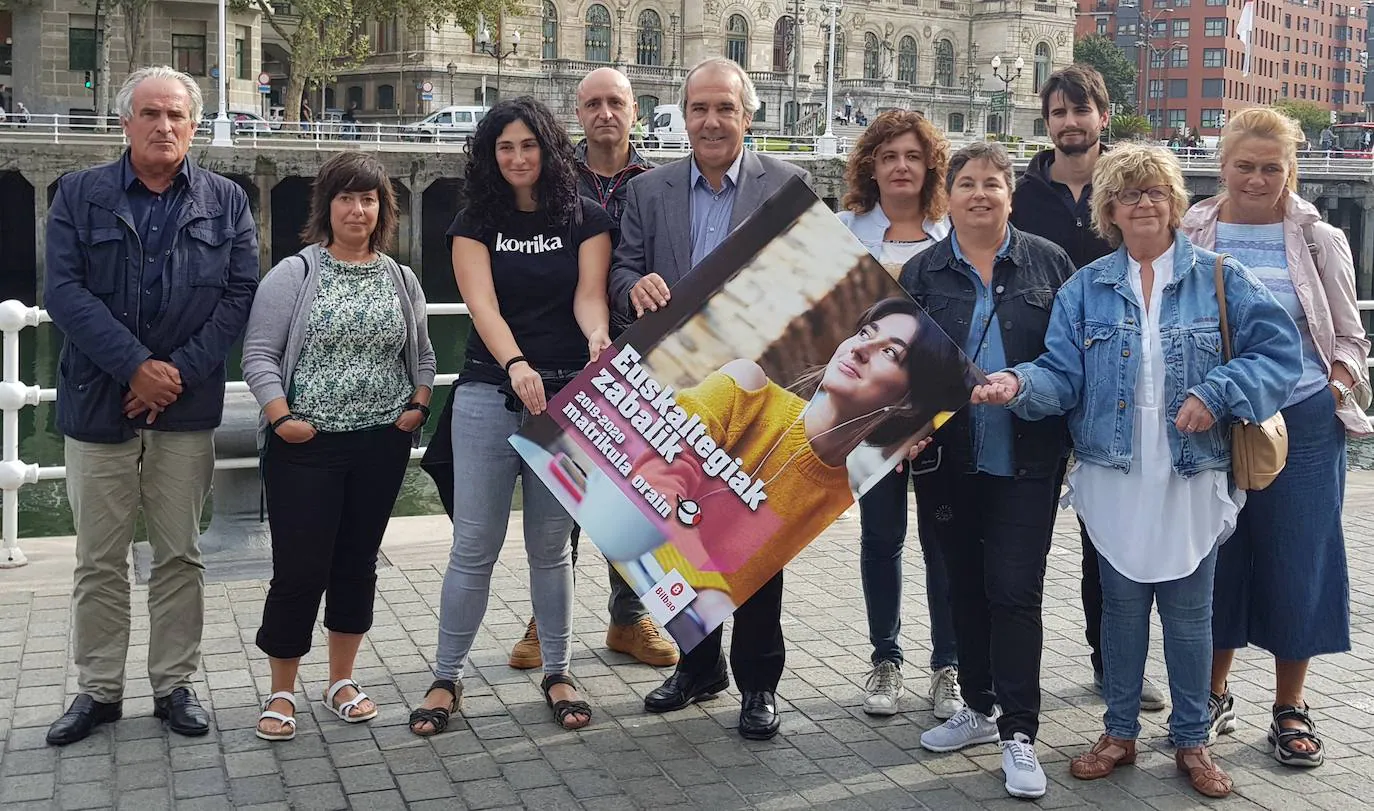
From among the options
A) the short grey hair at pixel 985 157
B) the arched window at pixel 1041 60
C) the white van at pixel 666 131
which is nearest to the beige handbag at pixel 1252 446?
the short grey hair at pixel 985 157

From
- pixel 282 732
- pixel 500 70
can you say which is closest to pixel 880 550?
pixel 282 732

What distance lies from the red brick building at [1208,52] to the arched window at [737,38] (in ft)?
124

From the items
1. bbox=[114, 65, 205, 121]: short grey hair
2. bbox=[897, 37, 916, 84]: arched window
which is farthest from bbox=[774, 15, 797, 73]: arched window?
bbox=[114, 65, 205, 121]: short grey hair

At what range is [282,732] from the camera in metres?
4.77

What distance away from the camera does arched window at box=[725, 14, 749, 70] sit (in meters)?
74.9

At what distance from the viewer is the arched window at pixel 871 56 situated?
82438 millimetres

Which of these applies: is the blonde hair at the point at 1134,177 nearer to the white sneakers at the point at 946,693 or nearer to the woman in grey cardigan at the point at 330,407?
the white sneakers at the point at 946,693

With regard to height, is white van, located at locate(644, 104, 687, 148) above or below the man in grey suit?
above

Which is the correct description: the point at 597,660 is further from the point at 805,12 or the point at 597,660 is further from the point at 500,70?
the point at 805,12

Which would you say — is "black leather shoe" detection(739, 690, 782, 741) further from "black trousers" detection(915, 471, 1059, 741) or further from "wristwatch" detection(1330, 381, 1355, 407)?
"wristwatch" detection(1330, 381, 1355, 407)

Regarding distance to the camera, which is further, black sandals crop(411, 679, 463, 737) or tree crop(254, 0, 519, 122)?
tree crop(254, 0, 519, 122)

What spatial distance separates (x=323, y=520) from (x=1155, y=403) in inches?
99.3

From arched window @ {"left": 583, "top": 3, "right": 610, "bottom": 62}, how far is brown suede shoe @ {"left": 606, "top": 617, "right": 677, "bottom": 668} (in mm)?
66888

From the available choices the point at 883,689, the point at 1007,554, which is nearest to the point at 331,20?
the point at 883,689
